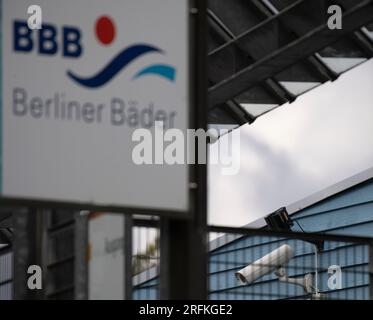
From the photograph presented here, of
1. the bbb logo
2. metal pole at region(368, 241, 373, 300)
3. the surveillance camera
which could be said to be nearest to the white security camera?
the surveillance camera

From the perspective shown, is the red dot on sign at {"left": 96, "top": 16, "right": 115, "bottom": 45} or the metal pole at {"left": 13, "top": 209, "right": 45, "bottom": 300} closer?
the red dot on sign at {"left": 96, "top": 16, "right": 115, "bottom": 45}

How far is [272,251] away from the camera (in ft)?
32.3

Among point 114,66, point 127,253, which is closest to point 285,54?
point 127,253

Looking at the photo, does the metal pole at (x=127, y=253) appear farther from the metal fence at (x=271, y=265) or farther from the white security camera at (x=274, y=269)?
the white security camera at (x=274, y=269)

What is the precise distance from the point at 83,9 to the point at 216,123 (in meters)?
10.6

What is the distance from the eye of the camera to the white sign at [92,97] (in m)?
6.02

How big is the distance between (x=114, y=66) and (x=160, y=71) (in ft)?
0.77


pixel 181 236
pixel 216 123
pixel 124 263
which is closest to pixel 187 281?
pixel 181 236

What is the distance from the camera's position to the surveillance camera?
951 centimetres

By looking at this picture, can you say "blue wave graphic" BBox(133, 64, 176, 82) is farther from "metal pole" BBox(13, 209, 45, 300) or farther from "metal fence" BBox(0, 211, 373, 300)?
"metal fence" BBox(0, 211, 373, 300)

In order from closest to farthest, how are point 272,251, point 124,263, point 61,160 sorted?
point 61,160 → point 124,263 → point 272,251

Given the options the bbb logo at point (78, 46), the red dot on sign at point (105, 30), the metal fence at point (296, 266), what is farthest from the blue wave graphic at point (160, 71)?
the metal fence at point (296, 266)
